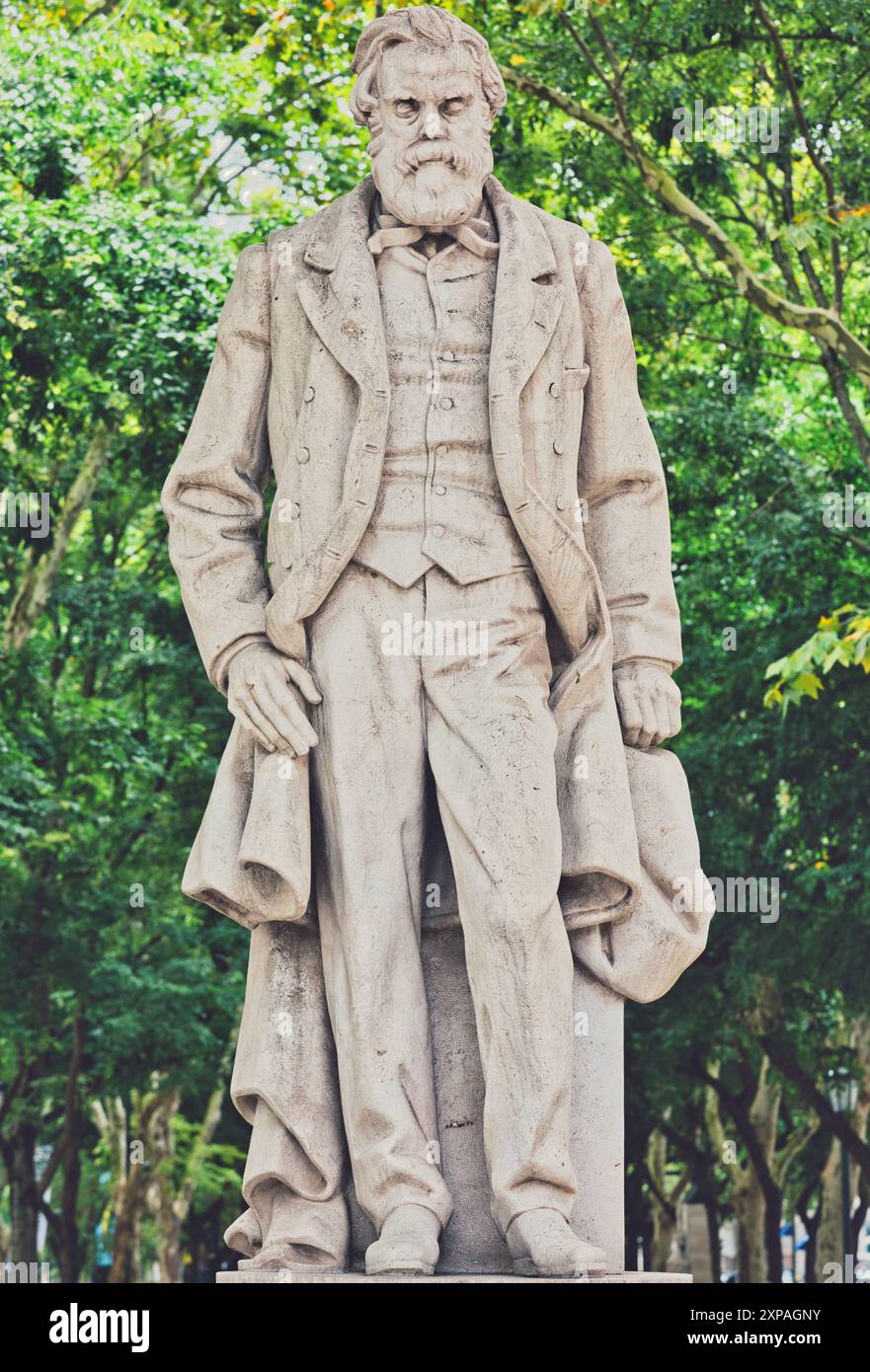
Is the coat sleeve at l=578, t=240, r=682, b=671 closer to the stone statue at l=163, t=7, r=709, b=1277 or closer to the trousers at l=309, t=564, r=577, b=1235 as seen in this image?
the stone statue at l=163, t=7, r=709, b=1277

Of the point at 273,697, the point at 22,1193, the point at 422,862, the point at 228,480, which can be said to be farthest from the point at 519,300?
the point at 22,1193

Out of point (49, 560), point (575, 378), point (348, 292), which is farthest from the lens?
point (49, 560)

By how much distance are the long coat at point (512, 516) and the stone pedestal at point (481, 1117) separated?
0.40ft

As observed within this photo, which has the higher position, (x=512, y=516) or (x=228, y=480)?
(x=228, y=480)

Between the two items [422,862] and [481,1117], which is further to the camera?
[422,862]

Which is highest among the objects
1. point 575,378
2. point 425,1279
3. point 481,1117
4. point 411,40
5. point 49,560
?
point 49,560

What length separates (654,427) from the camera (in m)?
18.1

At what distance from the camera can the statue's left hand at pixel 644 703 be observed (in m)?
6.32

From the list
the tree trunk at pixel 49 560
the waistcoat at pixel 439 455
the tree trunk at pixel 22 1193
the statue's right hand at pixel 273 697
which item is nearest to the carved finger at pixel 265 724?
the statue's right hand at pixel 273 697


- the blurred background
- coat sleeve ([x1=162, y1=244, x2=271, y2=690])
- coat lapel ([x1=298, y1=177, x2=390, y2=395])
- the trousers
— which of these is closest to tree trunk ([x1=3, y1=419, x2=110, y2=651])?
the blurred background

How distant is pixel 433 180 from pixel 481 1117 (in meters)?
2.63

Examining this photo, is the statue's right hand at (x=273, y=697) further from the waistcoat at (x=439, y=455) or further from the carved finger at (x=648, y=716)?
the carved finger at (x=648, y=716)

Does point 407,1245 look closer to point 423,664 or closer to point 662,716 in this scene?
point 423,664
